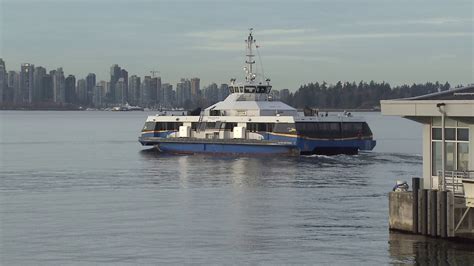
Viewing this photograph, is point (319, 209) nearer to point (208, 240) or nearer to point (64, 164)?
point (208, 240)

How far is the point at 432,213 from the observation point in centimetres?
3388

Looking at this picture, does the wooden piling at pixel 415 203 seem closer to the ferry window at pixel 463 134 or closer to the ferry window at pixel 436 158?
the ferry window at pixel 436 158

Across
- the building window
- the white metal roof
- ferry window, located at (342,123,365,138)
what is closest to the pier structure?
the building window

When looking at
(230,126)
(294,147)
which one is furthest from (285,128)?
(230,126)

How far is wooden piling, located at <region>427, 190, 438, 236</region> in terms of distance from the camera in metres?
33.5

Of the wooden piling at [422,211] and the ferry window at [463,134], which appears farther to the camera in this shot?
the ferry window at [463,134]

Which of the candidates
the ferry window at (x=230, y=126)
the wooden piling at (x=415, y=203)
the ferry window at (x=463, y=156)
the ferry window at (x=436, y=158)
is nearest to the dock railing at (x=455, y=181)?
the ferry window at (x=463, y=156)

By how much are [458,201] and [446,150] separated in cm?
206

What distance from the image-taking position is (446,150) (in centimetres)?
3491

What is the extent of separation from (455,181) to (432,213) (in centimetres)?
119

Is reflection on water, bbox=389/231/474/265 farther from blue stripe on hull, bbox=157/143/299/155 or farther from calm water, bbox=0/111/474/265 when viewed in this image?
blue stripe on hull, bbox=157/143/299/155

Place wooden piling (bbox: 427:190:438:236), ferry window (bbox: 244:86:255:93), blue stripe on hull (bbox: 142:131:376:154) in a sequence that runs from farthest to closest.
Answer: ferry window (bbox: 244:86:255:93)
blue stripe on hull (bbox: 142:131:376:154)
wooden piling (bbox: 427:190:438:236)

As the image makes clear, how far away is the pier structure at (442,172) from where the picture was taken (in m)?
33.3

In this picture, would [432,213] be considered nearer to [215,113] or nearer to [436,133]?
[436,133]
